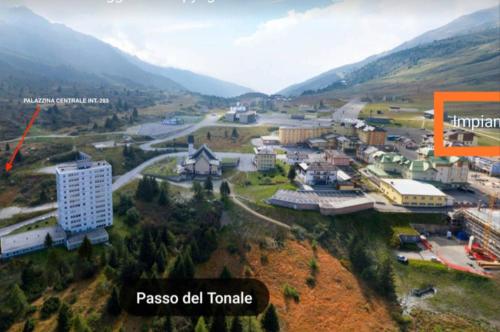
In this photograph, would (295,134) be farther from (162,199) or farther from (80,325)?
(80,325)

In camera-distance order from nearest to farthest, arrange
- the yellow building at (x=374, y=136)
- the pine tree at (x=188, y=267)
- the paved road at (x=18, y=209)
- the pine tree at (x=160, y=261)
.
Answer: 1. the pine tree at (x=188, y=267)
2. the pine tree at (x=160, y=261)
3. the paved road at (x=18, y=209)
4. the yellow building at (x=374, y=136)

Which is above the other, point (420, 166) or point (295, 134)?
point (295, 134)

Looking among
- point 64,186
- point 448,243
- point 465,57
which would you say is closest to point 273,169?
point 448,243

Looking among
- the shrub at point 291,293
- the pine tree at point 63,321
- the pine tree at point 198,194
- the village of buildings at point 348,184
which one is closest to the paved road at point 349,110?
the village of buildings at point 348,184

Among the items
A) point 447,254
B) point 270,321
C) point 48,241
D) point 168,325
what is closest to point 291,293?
A: point 270,321

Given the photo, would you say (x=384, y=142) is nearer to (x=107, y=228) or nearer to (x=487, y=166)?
(x=487, y=166)

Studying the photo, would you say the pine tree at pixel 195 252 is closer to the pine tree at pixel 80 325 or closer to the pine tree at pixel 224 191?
the pine tree at pixel 80 325

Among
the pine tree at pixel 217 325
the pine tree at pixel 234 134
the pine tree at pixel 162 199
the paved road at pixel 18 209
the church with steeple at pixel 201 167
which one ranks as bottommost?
the pine tree at pixel 217 325
